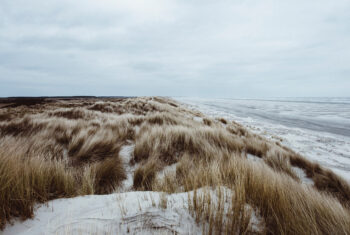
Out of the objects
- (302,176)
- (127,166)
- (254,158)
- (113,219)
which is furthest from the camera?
(254,158)

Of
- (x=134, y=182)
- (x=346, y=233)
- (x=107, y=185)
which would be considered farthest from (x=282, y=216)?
(x=107, y=185)

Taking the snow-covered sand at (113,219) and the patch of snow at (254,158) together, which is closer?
the snow-covered sand at (113,219)

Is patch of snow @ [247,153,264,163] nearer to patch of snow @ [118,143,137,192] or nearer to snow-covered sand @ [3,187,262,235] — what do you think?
snow-covered sand @ [3,187,262,235]

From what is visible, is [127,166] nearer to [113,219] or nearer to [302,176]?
[113,219]

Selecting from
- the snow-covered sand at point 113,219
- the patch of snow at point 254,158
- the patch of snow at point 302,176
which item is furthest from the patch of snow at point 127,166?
the patch of snow at point 302,176

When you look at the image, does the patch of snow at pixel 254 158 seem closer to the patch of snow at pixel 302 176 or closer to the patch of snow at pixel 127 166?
the patch of snow at pixel 302 176

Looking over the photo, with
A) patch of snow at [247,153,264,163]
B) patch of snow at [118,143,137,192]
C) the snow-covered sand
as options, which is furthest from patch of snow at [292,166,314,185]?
patch of snow at [118,143,137,192]

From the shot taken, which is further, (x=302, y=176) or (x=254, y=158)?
(x=254, y=158)

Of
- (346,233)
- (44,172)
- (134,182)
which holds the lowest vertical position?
(134,182)

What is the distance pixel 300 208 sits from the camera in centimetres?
112

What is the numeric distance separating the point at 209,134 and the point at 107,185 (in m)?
2.67

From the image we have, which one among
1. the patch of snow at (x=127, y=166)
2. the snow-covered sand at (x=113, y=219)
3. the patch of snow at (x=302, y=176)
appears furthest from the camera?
the patch of snow at (x=302, y=176)

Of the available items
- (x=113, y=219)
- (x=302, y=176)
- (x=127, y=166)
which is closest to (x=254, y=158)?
(x=302, y=176)

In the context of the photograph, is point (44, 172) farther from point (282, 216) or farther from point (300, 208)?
point (300, 208)
